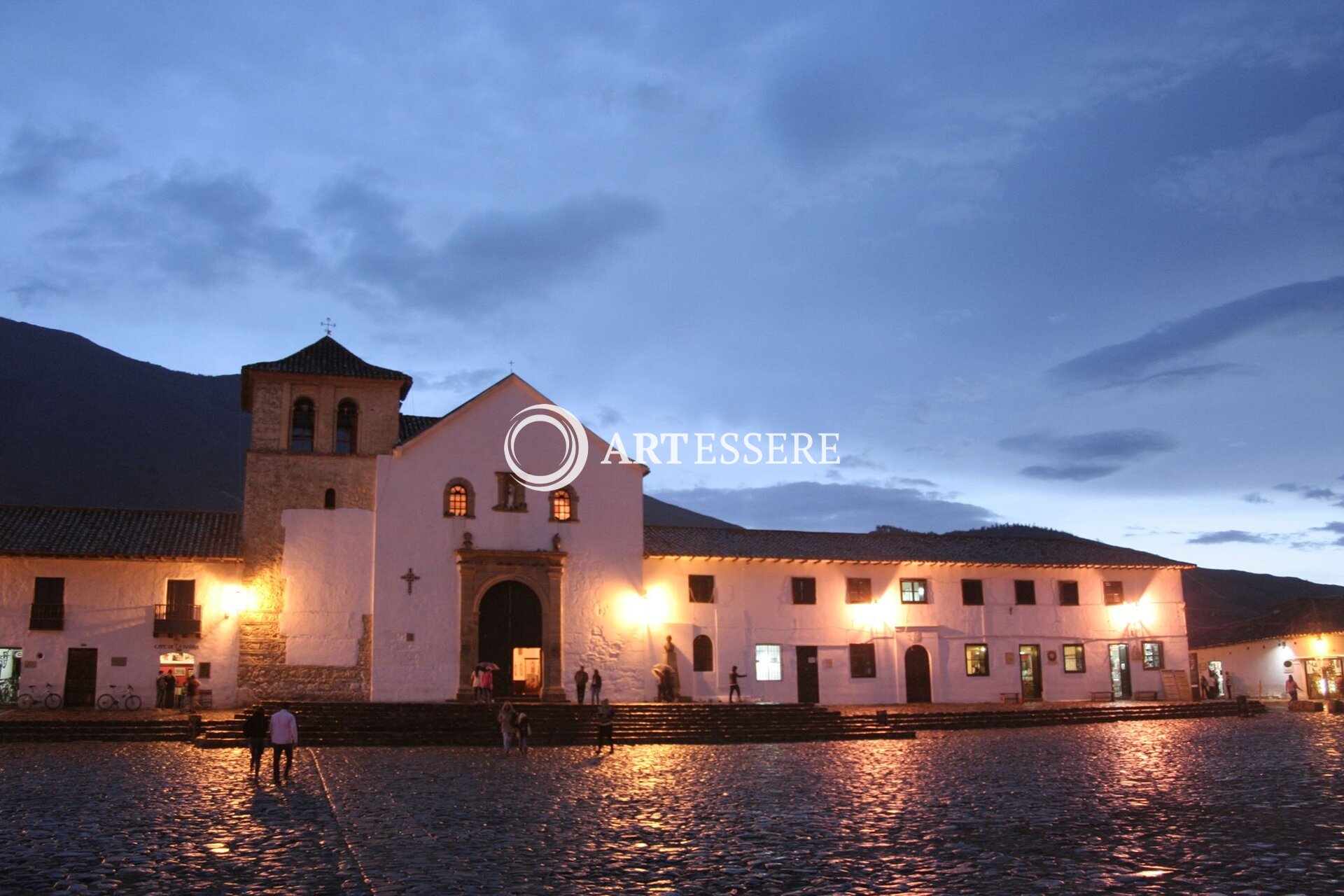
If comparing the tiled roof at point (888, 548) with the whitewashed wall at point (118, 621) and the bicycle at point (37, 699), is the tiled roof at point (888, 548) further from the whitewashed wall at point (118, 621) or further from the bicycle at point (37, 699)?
the bicycle at point (37, 699)

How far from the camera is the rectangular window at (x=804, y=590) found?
38469 millimetres

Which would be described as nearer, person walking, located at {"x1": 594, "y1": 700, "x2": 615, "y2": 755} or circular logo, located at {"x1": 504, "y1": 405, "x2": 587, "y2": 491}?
person walking, located at {"x1": 594, "y1": 700, "x2": 615, "y2": 755}

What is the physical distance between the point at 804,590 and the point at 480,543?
11095 millimetres

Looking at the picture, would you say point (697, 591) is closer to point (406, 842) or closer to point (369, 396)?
point (369, 396)

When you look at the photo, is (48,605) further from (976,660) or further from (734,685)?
(976,660)

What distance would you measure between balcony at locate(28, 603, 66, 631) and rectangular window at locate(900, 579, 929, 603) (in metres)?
25.9

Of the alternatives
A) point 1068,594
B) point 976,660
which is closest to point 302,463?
point 976,660

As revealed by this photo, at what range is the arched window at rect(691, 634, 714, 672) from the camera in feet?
120

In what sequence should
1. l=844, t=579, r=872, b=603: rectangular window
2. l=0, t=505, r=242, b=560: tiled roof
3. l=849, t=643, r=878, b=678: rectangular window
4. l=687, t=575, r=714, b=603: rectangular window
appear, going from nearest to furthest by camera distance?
l=0, t=505, r=242, b=560: tiled roof → l=687, t=575, r=714, b=603: rectangular window → l=849, t=643, r=878, b=678: rectangular window → l=844, t=579, r=872, b=603: rectangular window

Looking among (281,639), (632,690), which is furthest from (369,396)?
(632,690)

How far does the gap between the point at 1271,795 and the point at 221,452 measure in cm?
13741

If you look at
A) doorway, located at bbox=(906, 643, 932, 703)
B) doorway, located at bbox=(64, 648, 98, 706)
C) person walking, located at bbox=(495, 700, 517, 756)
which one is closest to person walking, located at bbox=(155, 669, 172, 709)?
doorway, located at bbox=(64, 648, 98, 706)

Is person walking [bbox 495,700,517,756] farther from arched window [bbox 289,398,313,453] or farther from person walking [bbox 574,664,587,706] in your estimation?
arched window [bbox 289,398,313,453]

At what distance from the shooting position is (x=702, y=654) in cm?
3678
